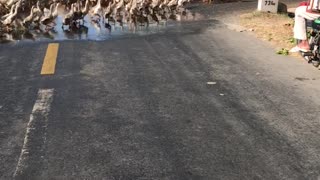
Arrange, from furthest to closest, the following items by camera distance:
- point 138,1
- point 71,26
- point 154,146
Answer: point 138,1
point 71,26
point 154,146

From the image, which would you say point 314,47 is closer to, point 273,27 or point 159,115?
point 273,27

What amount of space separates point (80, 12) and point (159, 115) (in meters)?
7.94

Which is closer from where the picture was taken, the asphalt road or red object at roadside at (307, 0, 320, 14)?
the asphalt road

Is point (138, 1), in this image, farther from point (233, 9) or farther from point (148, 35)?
point (148, 35)

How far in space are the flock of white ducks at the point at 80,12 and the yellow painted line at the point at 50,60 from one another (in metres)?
2.44

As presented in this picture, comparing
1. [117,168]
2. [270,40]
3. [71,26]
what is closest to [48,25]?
[71,26]

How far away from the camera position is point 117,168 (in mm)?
4449

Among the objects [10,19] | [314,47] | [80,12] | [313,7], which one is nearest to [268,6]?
[80,12]

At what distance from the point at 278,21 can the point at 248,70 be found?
5315 millimetres

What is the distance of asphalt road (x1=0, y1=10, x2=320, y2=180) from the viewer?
178 inches

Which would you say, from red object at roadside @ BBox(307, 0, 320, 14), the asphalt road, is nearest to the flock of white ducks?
the asphalt road

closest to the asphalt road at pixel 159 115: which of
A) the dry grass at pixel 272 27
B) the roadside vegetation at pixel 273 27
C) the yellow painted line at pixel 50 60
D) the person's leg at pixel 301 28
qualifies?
the yellow painted line at pixel 50 60

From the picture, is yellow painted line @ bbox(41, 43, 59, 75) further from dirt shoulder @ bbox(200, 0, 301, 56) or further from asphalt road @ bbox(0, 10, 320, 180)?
dirt shoulder @ bbox(200, 0, 301, 56)

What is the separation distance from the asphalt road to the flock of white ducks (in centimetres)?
337
